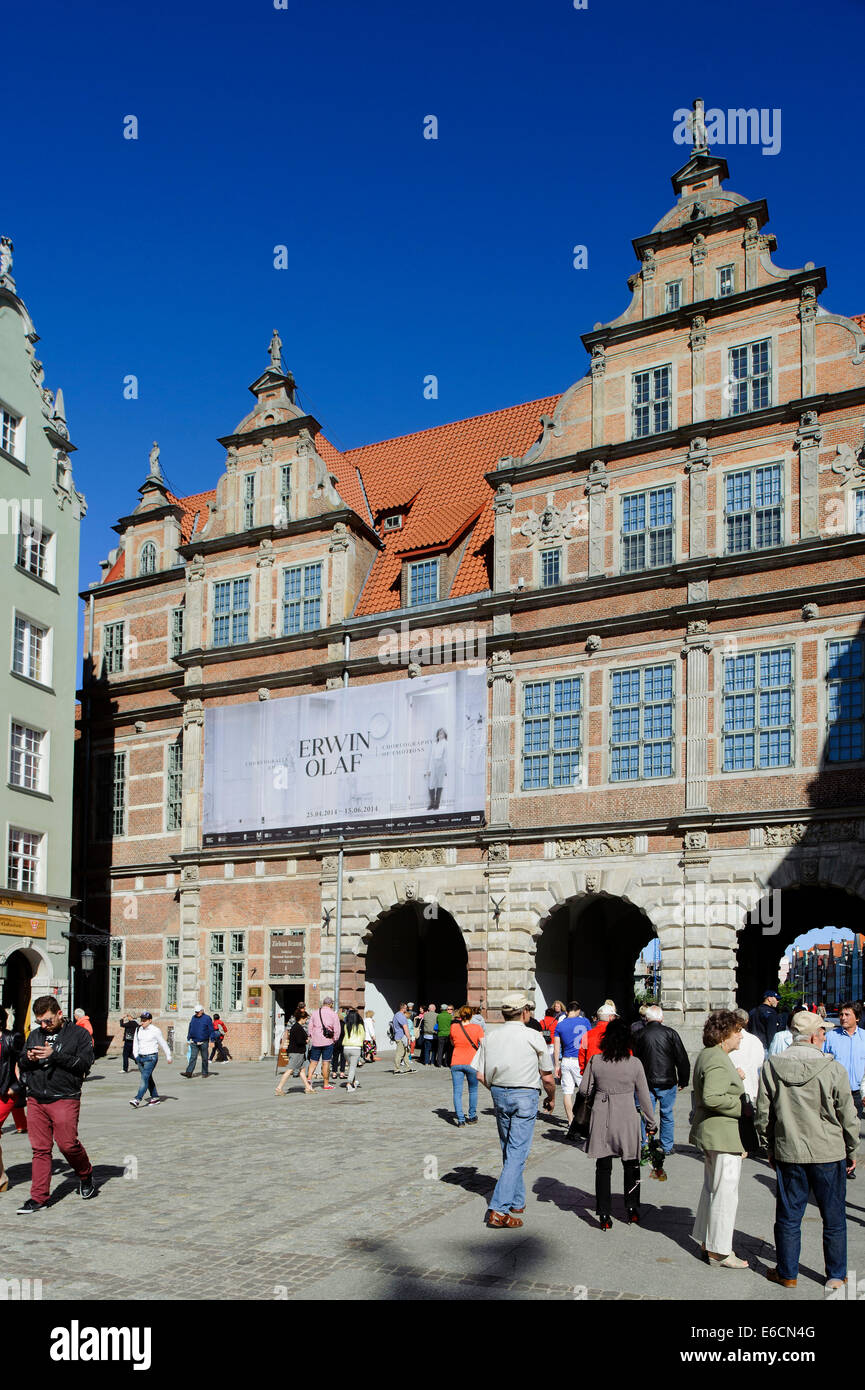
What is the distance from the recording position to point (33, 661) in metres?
33.8

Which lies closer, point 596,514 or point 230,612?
point 596,514

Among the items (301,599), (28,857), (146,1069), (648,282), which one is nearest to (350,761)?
(301,599)

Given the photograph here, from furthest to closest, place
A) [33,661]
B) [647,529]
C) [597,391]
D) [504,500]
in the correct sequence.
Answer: [33,661] < [504,500] < [597,391] < [647,529]

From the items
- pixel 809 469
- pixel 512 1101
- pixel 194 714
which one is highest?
pixel 809 469

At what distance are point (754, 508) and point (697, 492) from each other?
144 centimetres

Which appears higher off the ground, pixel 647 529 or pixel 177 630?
pixel 647 529

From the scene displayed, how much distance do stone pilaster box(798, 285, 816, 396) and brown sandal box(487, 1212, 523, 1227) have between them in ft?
71.9

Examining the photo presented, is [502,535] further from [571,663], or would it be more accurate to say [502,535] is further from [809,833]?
[809,833]

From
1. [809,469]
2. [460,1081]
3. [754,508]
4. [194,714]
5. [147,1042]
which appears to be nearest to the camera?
[460,1081]

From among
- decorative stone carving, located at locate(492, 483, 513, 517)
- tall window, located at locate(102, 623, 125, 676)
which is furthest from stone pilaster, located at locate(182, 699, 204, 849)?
decorative stone carving, located at locate(492, 483, 513, 517)

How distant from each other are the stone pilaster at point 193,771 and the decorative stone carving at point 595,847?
1157cm
